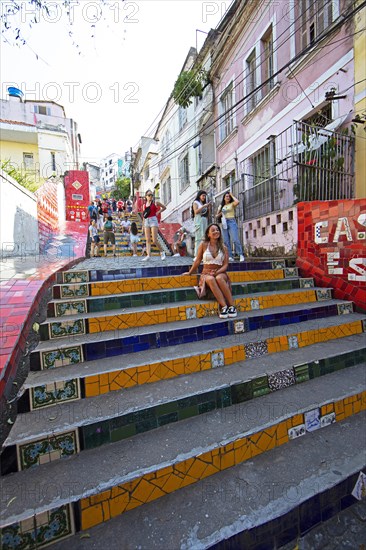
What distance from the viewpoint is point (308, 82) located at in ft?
20.4

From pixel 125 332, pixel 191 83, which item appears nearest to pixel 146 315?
pixel 125 332

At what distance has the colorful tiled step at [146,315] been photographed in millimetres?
2594

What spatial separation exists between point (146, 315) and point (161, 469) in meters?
1.60

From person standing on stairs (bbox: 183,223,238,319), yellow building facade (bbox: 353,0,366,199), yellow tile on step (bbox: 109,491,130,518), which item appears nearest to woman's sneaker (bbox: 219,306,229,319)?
person standing on stairs (bbox: 183,223,238,319)

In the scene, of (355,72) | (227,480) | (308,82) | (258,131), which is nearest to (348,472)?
(227,480)

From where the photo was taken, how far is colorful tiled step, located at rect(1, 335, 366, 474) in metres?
1.60

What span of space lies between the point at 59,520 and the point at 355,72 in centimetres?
739

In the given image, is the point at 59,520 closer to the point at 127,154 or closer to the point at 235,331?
the point at 235,331

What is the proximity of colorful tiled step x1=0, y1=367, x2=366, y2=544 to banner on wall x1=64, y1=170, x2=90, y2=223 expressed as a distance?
47.3ft

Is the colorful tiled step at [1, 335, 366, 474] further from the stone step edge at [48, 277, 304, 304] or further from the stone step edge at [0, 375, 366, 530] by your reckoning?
the stone step edge at [48, 277, 304, 304]

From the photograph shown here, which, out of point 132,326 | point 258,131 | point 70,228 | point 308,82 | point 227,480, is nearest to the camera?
point 227,480

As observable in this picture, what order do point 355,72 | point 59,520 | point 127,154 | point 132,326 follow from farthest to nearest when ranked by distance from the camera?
point 127,154 → point 355,72 → point 132,326 → point 59,520

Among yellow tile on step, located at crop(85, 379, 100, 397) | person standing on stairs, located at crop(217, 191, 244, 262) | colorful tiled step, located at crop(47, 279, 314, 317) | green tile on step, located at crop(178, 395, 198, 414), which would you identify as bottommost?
green tile on step, located at crop(178, 395, 198, 414)

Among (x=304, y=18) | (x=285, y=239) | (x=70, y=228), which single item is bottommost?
(x=285, y=239)
